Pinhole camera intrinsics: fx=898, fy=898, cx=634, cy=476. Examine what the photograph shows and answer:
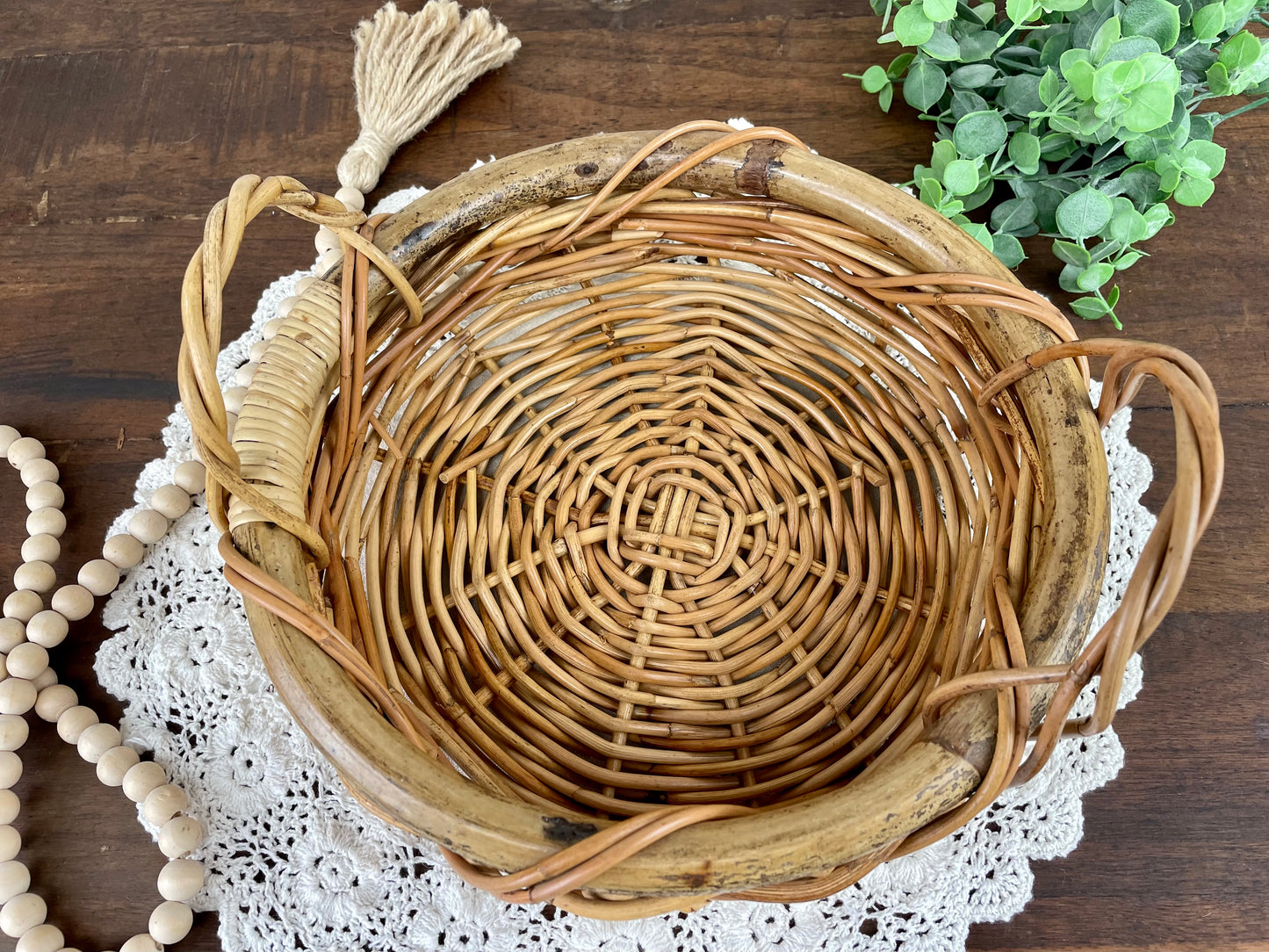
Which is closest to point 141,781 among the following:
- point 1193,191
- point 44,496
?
point 44,496

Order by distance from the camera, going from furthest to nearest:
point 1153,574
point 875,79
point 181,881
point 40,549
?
point 875,79
point 40,549
point 181,881
point 1153,574

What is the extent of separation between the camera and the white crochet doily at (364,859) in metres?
0.54

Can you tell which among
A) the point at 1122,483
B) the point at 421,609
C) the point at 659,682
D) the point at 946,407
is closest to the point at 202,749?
the point at 421,609

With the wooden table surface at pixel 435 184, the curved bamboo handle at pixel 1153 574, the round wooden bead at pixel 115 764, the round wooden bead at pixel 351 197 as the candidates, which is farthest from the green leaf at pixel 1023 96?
the round wooden bead at pixel 115 764

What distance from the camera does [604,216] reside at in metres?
0.58

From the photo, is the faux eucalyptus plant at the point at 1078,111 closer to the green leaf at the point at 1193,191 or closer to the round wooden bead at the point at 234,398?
the green leaf at the point at 1193,191

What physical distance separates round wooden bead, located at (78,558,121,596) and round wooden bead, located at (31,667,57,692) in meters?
0.06

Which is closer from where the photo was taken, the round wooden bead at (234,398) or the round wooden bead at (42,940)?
the round wooden bead at (42,940)

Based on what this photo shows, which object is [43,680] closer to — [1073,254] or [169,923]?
[169,923]

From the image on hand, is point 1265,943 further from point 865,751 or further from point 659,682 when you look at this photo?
point 659,682

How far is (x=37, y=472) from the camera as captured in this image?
2.19ft

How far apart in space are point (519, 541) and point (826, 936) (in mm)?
334

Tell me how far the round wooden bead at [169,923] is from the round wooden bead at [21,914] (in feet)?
0.26

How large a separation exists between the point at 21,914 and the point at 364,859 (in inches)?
8.7
